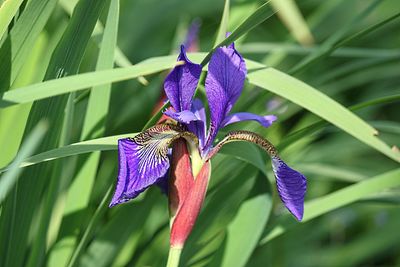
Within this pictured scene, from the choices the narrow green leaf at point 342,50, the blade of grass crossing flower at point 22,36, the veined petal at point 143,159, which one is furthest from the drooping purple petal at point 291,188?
the narrow green leaf at point 342,50

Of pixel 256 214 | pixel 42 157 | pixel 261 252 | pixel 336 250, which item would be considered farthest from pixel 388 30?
pixel 42 157

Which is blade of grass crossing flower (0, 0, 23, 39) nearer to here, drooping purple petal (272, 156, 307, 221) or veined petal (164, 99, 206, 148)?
veined petal (164, 99, 206, 148)

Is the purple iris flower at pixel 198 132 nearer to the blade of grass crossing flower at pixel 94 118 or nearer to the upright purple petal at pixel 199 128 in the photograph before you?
the upright purple petal at pixel 199 128

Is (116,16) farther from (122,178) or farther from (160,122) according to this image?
(122,178)

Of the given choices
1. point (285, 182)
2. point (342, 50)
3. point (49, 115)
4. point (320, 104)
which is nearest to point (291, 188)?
point (285, 182)

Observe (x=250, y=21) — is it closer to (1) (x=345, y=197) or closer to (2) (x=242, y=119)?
→ (2) (x=242, y=119)

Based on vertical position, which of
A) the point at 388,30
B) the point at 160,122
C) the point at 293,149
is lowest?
the point at 160,122
